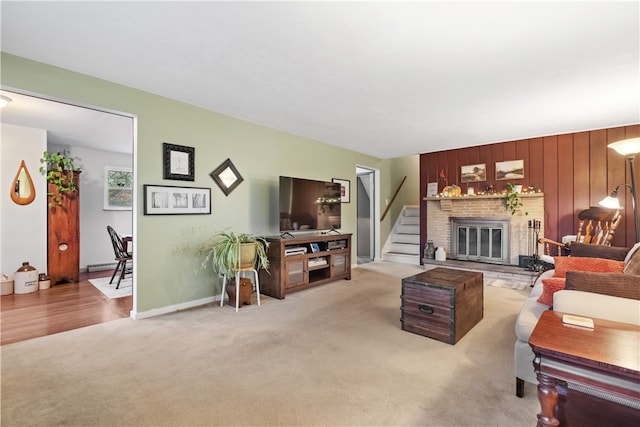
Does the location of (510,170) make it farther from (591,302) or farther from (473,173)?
(591,302)

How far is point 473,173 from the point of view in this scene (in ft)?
18.7

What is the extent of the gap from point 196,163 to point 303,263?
6.10ft

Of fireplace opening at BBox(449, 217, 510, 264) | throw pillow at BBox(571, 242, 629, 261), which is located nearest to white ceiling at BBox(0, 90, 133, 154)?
throw pillow at BBox(571, 242, 629, 261)

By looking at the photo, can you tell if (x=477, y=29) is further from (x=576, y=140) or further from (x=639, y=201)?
(x=639, y=201)

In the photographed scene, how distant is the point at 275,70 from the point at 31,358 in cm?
290

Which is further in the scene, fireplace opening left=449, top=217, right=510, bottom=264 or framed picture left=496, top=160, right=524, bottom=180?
fireplace opening left=449, top=217, right=510, bottom=264

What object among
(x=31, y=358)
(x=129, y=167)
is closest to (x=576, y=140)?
(x=31, y=358)

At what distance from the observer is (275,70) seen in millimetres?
2543

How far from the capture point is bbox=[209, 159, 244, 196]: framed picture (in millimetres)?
3673

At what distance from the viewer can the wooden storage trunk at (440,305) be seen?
2.46m

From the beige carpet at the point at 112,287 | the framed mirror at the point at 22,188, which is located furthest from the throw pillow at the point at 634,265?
the framed mirror at the point at 22,188

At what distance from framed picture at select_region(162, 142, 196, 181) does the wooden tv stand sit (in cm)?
129

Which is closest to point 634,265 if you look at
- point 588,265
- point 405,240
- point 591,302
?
point 588,265

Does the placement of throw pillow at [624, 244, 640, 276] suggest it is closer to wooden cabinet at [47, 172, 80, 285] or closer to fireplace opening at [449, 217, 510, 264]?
fireplace opening at [449, 217, 510, 264]
